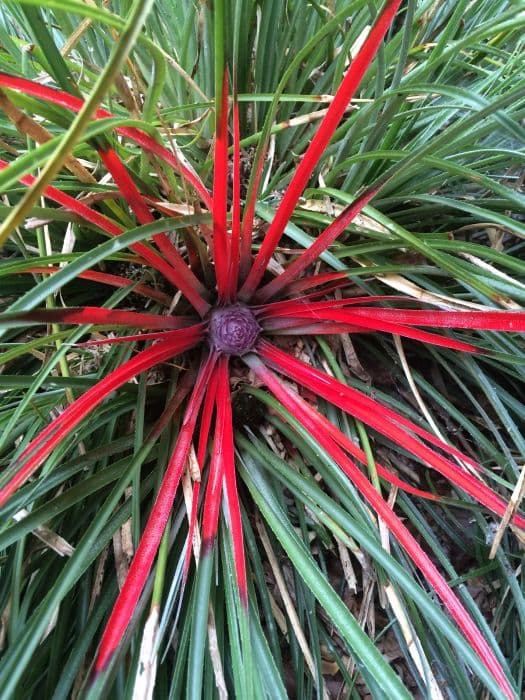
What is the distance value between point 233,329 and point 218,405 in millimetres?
95

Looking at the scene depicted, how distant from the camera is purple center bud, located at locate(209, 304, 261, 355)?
24.4 inches

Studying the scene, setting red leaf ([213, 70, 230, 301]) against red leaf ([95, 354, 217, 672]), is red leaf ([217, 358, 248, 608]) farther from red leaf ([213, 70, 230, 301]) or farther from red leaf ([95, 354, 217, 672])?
red leaf ([213, 70, 230, 301])

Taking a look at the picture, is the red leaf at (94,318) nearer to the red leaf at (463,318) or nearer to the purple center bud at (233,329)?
the purple center bud at (233,329)

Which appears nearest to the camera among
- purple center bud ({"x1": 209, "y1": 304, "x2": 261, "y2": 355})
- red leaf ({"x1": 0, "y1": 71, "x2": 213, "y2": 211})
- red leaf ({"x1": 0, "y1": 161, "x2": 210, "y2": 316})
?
red leaf ({"x1": 0, "y1": 71, "x2": 213, "y2": 211})

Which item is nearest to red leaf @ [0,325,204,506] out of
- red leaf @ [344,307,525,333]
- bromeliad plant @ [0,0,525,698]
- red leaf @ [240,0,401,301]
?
bromeliad plant @ [0,0,525,698]

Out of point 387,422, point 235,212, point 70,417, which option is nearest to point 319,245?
point 235,212

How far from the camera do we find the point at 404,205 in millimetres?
712

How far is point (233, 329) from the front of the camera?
24.3 inches

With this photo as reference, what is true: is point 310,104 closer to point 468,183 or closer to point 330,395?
point 468,183

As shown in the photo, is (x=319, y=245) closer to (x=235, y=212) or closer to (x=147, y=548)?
(x=235, y=212)

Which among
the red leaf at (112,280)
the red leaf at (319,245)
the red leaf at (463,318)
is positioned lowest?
the red leaf at (463,318)

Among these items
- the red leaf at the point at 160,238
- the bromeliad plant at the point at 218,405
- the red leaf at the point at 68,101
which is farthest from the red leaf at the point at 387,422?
the red leaf at the point at 68,101

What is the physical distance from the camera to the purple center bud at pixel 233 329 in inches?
24.4

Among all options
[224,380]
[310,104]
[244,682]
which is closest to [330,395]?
[224,380]
